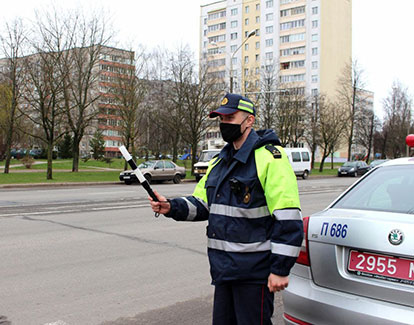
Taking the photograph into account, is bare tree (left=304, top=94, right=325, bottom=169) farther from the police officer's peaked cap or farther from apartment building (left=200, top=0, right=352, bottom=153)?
the police officer's peaked cap

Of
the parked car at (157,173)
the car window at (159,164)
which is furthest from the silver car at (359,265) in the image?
the car window at (159,164)

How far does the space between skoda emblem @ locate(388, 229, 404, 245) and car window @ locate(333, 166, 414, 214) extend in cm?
48

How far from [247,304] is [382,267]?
924mm

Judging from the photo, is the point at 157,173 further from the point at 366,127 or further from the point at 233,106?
the point at 366,127

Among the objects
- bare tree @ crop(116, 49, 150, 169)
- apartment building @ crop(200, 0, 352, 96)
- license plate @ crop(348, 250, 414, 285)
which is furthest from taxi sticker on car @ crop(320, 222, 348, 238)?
apartment building @ crop(200, 0, 352, 96)

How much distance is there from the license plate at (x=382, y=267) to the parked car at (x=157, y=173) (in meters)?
24.3

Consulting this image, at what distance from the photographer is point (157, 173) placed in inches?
1104

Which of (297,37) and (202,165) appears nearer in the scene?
(202,165)

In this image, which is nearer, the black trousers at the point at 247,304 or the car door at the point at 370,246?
the black trousers at the point at 247,304

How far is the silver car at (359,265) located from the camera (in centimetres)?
276

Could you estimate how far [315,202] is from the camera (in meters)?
15.7

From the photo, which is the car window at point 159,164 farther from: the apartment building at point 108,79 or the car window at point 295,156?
the car window at point 295,156

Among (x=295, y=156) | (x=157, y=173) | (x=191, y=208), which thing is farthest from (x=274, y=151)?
(x=295, y=156)

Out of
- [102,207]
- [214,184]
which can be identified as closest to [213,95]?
[102,207]
